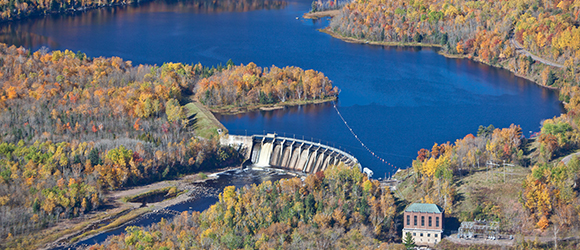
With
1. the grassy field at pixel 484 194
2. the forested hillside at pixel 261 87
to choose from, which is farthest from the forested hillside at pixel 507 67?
the forested hillside at pixel 261 87

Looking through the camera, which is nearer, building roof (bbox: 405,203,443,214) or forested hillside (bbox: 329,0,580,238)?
building roof (bbox: 405,203,443,214)

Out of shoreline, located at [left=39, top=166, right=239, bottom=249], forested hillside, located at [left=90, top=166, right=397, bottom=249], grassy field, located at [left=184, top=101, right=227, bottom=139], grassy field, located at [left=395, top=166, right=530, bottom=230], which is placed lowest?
shoreline, located at [left=39, top=166, right=239, bottom=249]

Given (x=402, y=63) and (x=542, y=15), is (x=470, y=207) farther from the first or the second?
(x=542, y=15)

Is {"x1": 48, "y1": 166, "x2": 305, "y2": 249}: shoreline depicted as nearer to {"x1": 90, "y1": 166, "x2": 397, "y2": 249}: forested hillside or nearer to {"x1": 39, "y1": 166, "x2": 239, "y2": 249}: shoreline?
{"x1": 39, "y1": 166, "x2": 239, "y2": 249}: shoreline

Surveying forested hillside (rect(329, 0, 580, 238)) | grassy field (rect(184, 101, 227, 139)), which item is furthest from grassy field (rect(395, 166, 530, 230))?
grassy field (rect(184, 101, 227, 139))

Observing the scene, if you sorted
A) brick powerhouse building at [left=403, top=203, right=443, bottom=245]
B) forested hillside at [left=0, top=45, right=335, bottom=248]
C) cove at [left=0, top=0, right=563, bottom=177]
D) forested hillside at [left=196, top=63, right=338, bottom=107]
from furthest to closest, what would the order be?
forested hillside at [left=196, top=63, right=338, bottom=107]
cove at [left=0, top=0, right=563, bottom=177]
forested hillside at [left=0, top=45, right=335, bottom=248]
brick powerhouse building at [left=403, top=203, right=443, bottom=245]

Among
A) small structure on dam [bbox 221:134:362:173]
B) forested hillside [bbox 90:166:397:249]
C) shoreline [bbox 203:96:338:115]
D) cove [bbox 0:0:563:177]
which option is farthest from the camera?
shoreline [bbox 203:96:338:115]

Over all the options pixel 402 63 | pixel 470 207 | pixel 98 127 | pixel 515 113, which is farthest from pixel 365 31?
Result: pixel 470 207

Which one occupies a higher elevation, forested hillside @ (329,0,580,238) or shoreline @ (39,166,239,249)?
forested hillside @ (329,0,580,238)
